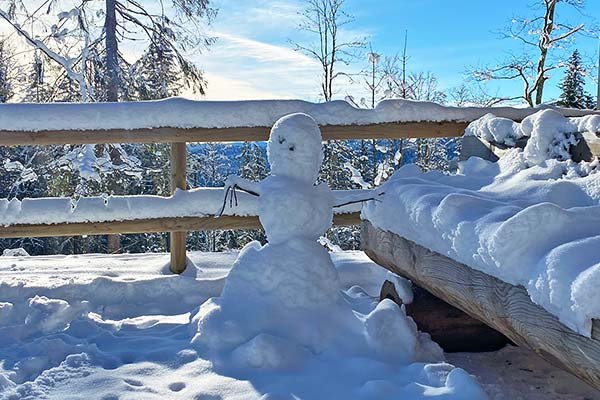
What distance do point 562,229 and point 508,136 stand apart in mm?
1834

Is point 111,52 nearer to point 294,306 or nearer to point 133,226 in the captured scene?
point 133,226

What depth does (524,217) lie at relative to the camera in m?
1.57

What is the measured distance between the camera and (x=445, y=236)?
206 centimetres

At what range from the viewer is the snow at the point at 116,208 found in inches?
151

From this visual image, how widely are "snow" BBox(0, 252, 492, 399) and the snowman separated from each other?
4 cm

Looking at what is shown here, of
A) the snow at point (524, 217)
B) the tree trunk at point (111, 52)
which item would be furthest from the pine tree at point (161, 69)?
the snow at point (524, 217)

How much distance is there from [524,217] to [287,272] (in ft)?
4.37

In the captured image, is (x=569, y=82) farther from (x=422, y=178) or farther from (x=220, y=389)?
(x=220, y=389)

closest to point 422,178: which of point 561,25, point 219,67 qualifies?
point 219,67

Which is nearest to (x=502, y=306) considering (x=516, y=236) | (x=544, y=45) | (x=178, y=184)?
(x=516, y=236)

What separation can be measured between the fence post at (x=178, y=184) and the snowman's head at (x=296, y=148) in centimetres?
147

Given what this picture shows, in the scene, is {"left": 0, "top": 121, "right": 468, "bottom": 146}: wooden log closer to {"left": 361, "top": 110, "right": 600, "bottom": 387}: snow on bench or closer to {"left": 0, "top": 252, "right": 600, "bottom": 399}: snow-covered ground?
{"left": 361, "top": 110, "right": 600, "bottom": 387}: snow on bench

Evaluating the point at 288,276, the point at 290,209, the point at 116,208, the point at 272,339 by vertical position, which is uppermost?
the point at 290,209

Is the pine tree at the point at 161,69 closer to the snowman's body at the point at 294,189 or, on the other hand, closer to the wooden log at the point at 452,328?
the snowman's body at the point at 294,189
